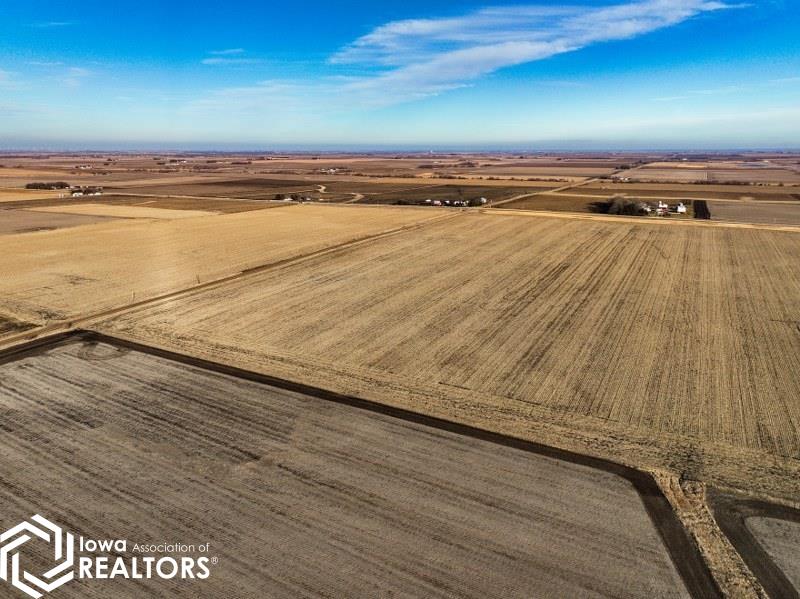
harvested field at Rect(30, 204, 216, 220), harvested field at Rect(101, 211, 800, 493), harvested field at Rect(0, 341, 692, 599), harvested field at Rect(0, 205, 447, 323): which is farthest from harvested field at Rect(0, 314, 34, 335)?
harvested field at Rect(30, 204, 216, 220)

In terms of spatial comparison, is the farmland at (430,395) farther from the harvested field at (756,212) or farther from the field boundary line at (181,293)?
the harvested field at (756,212)

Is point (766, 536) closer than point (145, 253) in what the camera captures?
Yes

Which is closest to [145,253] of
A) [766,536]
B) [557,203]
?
[766,536]

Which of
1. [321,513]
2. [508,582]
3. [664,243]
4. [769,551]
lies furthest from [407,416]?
[664,243]

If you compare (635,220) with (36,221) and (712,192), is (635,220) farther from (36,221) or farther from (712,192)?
(36,221)

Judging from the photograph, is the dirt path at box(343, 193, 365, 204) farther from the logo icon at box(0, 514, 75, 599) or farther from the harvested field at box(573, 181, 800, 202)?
the logo icon at box(0, 514, 75, 599)
